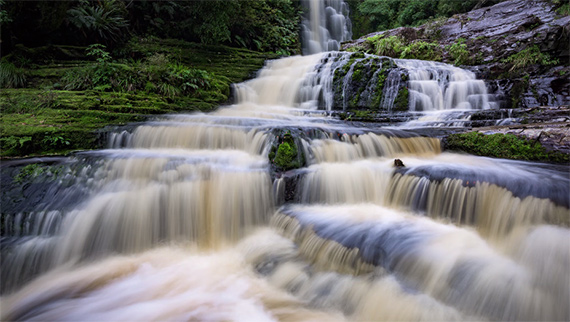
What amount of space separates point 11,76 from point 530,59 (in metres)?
13.7

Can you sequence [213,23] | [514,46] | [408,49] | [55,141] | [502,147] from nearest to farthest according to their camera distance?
[55,141]
[502,147]
[514,46]
[213,23]
[408,49]

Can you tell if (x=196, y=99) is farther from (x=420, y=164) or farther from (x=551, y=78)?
(x=551, y=78)

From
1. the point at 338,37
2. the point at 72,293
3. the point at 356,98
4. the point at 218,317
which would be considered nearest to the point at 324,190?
the point at 218,317

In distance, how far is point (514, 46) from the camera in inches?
354

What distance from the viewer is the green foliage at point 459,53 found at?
32.3 feet

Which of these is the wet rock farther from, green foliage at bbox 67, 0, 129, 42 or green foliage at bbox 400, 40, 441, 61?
green foliage at bbox 67, 0, 129, 42

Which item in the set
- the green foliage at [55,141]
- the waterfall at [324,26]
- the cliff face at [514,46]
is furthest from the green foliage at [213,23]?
the green foliage at [55,141]

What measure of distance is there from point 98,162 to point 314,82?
680cm

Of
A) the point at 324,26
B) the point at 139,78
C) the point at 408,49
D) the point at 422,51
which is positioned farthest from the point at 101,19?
the point at 324,26

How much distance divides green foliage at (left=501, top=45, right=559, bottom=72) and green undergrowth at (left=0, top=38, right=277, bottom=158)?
28.1 ft

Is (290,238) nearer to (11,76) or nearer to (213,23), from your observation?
(11,76)

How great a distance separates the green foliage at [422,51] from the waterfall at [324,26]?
232 inches

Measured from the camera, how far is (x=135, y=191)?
351 centimetres

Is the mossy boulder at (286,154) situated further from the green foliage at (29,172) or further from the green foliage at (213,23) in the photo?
the green foliage at (213,23)
